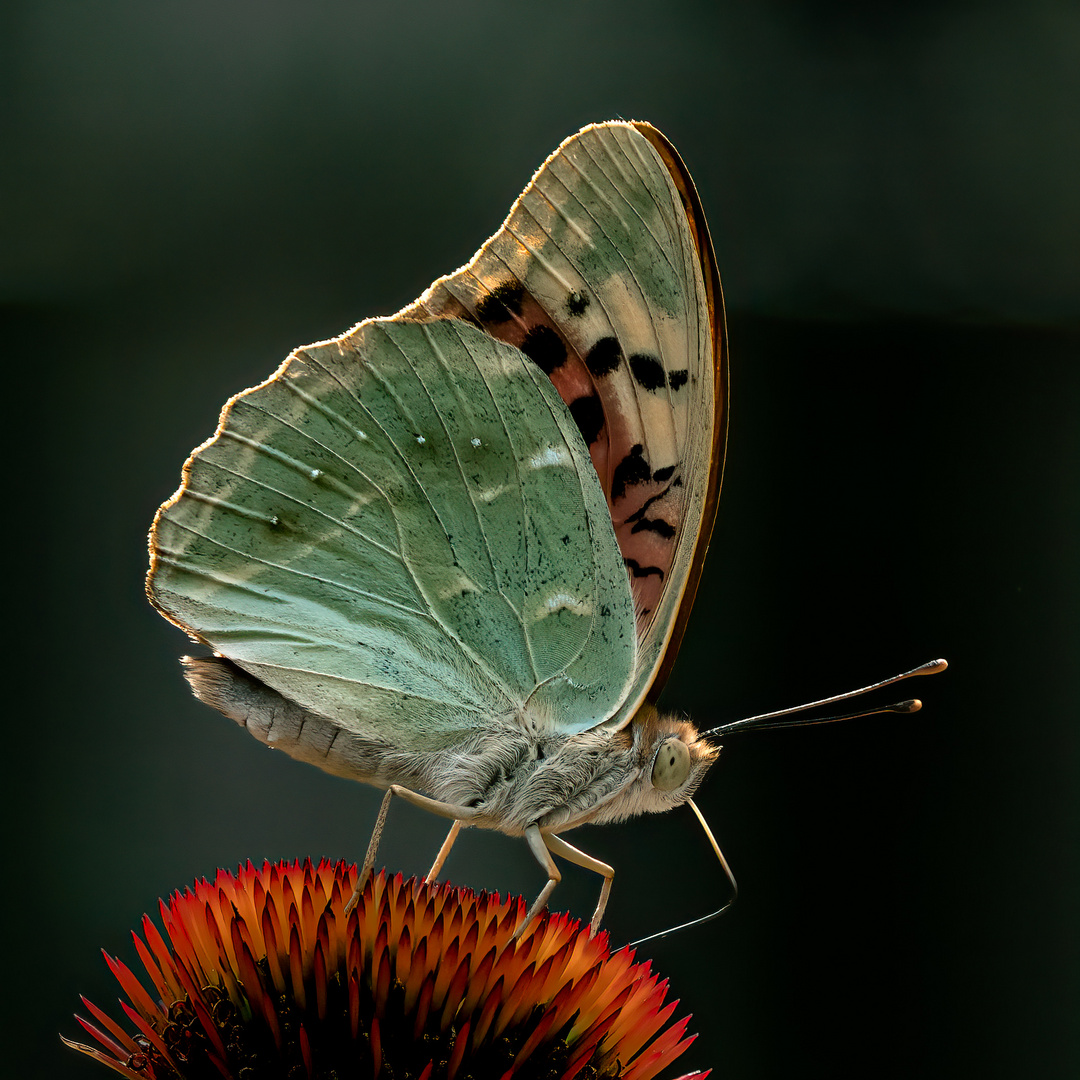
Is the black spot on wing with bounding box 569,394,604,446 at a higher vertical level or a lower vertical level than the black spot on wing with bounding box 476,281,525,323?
lower

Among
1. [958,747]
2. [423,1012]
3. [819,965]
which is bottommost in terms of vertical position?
[819,965]

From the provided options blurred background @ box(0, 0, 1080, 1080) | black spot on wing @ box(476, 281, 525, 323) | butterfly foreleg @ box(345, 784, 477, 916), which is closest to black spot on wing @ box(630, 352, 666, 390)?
black spot on wing @ box(476, 281, 525, 323)

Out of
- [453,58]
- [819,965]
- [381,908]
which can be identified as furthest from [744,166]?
[381,908]

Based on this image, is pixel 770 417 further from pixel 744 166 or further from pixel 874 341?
pixel 744 166

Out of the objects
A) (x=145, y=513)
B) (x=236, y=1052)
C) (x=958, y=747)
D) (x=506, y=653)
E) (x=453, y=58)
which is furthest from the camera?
(x=453, y=58)

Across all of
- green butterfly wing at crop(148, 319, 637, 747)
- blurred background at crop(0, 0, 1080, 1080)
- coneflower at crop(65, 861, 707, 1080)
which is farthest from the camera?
blurred background at crop(0, 0, 1080, 1080)

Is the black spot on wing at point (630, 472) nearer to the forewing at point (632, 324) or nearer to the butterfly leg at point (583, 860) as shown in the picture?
the forewing at point (632, 324)

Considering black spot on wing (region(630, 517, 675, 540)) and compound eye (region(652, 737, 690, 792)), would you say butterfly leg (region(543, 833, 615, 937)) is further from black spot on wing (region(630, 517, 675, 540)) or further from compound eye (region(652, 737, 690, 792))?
black spot on wing (region(630, 517, 675, 540))
